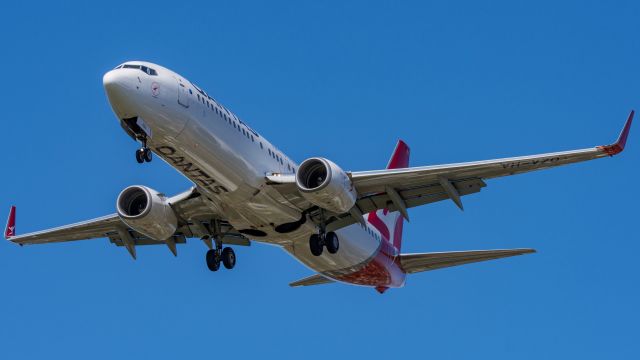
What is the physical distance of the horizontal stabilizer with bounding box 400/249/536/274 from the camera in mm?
41031

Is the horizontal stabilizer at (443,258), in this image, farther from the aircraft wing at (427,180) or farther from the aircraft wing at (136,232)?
the aircraft wing at (136,232)

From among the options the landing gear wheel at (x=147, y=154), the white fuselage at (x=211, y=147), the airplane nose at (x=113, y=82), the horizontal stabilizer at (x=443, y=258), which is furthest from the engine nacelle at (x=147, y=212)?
the horizontal stabilizer at (x=443, y=258)

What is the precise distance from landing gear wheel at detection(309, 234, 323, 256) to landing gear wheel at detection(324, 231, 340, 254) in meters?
0.25

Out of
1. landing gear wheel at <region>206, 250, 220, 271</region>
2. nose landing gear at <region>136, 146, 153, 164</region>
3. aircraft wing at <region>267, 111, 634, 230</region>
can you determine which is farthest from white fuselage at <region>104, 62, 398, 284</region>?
landing gear wheel at <region>206, 250, 220, 271</region>

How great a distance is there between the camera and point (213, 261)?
134ft

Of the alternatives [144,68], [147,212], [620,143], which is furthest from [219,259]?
[620,143]

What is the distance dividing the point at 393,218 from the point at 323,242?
9.54m

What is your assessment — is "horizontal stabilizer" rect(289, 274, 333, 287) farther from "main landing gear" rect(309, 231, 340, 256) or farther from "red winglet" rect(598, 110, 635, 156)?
"red winglet" rect(598, 110, 635, 156)

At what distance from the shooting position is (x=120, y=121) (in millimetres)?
33562

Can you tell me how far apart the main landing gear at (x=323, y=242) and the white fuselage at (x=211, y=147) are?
1.53 feet

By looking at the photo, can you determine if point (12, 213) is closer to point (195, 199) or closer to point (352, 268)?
point (195, 199)

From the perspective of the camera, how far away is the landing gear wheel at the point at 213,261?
4081 cm

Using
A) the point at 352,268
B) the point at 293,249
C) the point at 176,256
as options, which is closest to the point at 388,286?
the point at 352,268

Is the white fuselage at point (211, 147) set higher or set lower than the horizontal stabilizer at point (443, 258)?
lower
